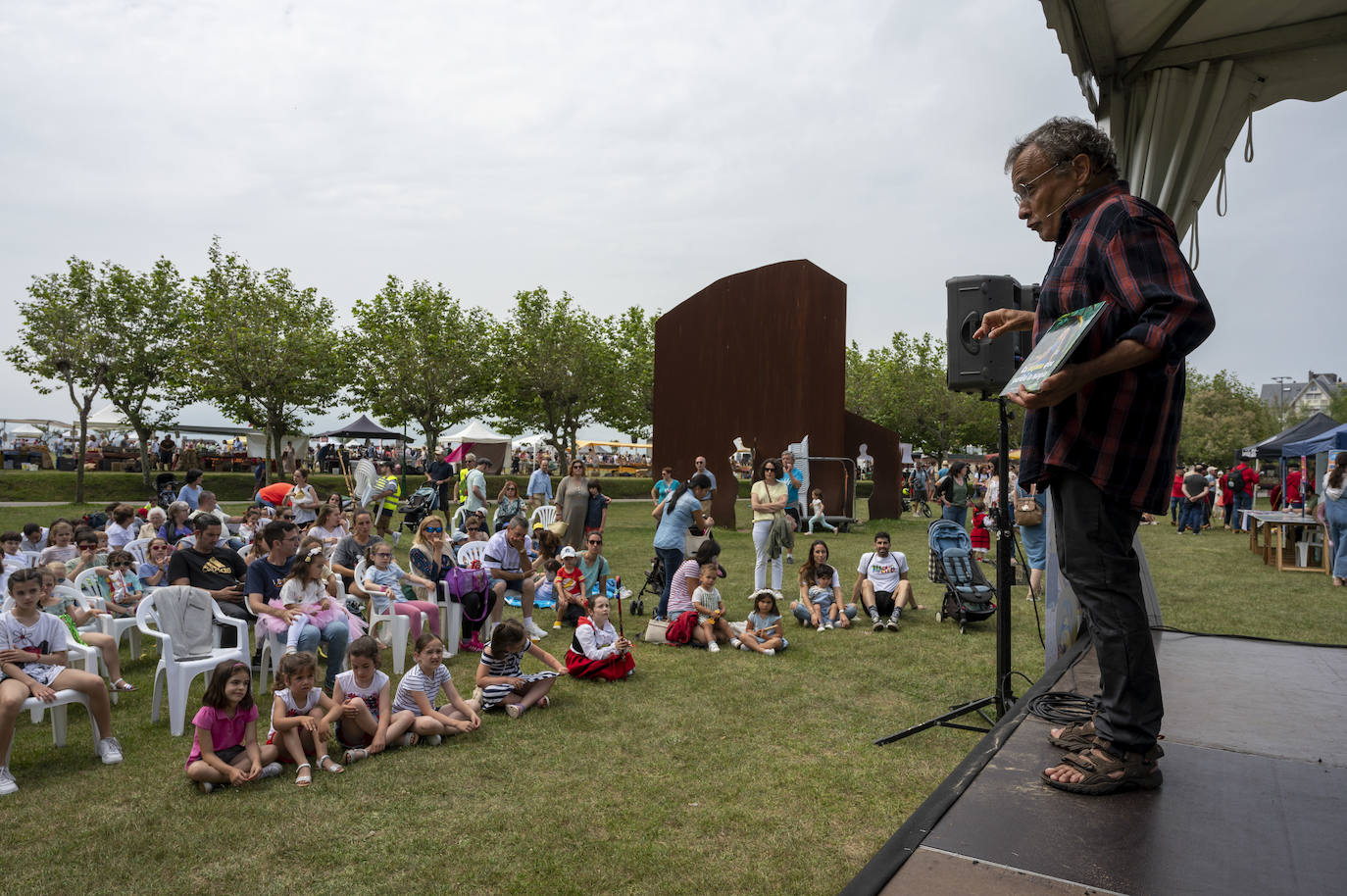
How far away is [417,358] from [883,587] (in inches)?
995

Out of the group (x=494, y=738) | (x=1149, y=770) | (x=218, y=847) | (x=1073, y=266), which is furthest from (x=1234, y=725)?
(x=218, y=847)

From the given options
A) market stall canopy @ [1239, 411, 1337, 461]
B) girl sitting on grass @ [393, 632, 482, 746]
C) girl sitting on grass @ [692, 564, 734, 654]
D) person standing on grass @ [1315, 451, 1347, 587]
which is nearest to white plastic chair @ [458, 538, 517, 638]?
girl sitting on grass @ [692, 564, 734, 654]

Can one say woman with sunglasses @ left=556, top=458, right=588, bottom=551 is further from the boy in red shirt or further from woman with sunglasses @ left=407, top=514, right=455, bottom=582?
woman with sunglasses @ left=407, top=514, right=455, bottom=582

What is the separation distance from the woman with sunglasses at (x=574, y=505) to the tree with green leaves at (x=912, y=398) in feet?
115

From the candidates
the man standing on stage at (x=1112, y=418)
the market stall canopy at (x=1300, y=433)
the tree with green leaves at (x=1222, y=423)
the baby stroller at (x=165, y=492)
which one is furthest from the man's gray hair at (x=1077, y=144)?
the tree with green leaves at (x=1222, y=423)

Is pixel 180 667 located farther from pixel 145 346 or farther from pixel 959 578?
pixel 145 346

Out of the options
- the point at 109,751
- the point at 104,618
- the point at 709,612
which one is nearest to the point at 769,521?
the point at 709,612

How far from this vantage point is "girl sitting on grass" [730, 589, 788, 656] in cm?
673

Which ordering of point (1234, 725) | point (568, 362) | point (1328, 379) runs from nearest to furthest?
point (1234, 725) < point (568, 362) < point (1328, 379)

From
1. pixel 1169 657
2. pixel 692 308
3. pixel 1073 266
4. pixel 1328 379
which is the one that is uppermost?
pixel 1328 379

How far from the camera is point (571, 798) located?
3719mm

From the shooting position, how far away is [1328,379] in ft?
278

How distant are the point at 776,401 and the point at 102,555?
1385 centimetres

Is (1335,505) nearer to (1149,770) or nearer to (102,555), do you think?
(1149,770)
